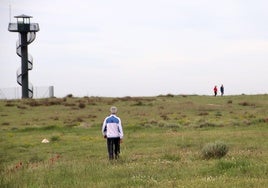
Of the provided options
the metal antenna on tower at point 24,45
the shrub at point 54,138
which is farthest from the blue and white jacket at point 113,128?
the metal antenna on tower at point 24,45

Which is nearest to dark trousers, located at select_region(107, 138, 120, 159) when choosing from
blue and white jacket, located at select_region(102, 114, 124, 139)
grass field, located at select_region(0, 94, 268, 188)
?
blue and white jacket, located at select_region(102, 114, 124, 139)

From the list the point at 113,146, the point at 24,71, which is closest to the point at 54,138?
the point at 113,146

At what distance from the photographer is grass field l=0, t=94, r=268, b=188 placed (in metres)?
11.9

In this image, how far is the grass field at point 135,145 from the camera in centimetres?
1195

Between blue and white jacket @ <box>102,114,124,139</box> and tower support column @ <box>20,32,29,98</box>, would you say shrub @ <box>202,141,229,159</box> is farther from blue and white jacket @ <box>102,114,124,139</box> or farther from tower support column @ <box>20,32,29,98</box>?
tower support column @ <box>20,32,29,98</box>

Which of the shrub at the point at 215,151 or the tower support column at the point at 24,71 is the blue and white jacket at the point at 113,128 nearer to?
the shrub at the point at 215,151

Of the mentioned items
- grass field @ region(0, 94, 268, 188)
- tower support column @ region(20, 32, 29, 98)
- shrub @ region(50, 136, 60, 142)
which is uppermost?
tower support column @ region(20, 32, 29, 98)

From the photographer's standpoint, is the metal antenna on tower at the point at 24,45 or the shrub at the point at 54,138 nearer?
the shrub at the point at 54,138

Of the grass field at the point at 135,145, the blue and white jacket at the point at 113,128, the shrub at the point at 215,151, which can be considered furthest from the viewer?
the blue and white jacket at the point at 113,128

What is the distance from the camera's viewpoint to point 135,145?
24578 millimetres

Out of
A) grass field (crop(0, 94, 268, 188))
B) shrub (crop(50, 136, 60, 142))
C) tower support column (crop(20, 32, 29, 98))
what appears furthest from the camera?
tower support column (crop(20, 32, 29, 98))

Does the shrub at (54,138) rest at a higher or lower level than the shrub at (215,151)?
lower

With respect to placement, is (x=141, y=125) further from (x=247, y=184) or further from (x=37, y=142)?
(x=247, y=184)

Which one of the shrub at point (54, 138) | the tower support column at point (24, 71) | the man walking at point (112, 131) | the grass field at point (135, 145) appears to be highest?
the tower support column at point (24, 71)
